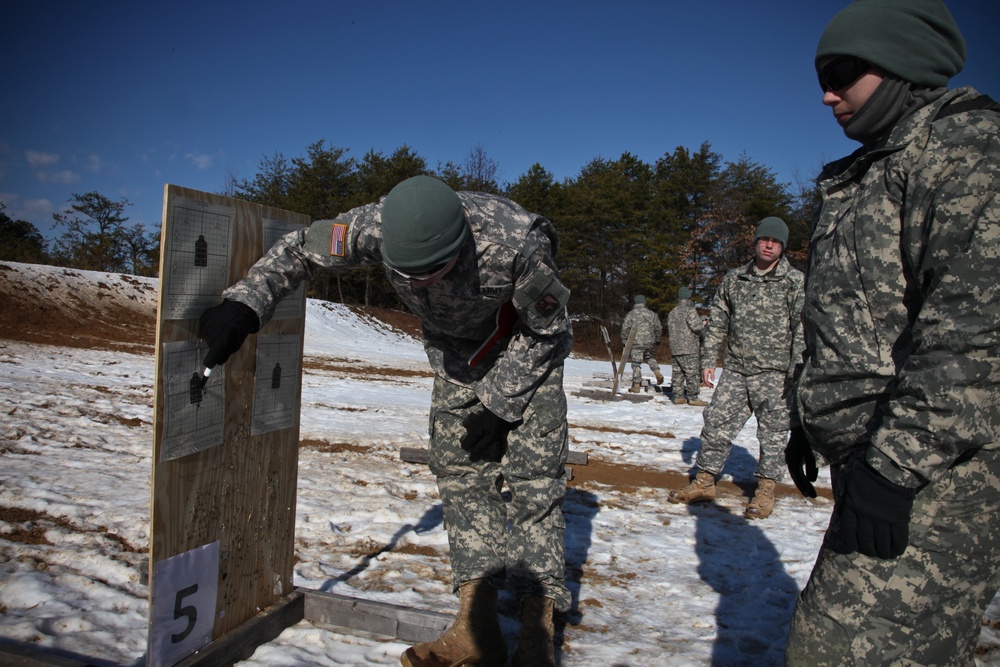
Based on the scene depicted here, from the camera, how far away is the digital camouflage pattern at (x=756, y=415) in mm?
5160

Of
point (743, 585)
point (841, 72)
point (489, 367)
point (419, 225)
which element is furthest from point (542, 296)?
point (743, 585)

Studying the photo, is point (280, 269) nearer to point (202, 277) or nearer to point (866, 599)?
point (202, 277)

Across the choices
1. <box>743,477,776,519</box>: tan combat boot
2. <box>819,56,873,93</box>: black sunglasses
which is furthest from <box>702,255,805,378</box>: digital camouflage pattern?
<box>819,56,873,93</box>: black sunglasses

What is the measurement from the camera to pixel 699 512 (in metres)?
5.02

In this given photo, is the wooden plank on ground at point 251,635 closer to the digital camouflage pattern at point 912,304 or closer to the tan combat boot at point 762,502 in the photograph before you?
the digital camouflage pattern at point 912,304

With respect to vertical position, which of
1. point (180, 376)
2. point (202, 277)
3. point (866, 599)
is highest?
point (202, 277)

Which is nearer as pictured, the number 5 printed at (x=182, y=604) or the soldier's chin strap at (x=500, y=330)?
the number 5 printed at (x=182, y=604)

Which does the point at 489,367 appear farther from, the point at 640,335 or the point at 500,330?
the point at 640,335

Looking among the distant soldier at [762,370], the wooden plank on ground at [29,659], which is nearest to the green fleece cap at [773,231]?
the distant soldier at [762,370]

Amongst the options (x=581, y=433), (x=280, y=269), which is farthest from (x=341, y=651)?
(x=581, y=433)

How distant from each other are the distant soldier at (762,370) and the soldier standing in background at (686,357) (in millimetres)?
6733

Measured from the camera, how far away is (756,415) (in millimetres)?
5164

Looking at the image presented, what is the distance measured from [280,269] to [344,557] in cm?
183

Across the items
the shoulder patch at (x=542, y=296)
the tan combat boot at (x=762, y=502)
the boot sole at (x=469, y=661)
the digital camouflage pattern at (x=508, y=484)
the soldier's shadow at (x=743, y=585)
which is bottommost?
the soldier's shadow at (x=743, y=585)
